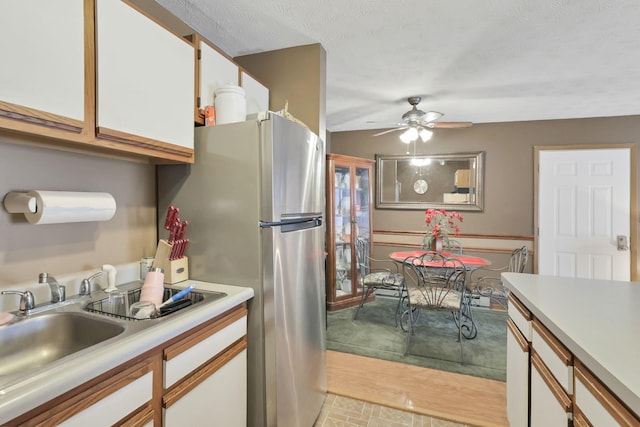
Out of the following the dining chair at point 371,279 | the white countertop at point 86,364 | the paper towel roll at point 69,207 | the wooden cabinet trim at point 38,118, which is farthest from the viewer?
the dining chair at point 371,279

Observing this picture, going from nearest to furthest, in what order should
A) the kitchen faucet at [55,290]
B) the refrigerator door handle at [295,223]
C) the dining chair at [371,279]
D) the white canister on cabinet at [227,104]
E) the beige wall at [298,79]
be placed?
the kitchen faucet at [55,290], the refrigerator door handle at [295,223], the white canister on cabinet at [227,104], the beige wall at [298,79], the dining chair at [371,279]

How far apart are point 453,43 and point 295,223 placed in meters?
1.67

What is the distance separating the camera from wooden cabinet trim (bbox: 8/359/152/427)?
27.3 inches

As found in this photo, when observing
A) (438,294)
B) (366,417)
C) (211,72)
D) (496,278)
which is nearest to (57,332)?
(211,72)

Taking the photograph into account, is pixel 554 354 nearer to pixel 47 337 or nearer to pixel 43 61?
pixel 47 337

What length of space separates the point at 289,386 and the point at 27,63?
1.60 m

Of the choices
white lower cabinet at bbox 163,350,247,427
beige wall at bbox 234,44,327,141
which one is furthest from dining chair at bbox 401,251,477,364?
white lower cabinet at bbox 163,350,247,427

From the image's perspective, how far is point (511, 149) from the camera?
12.9 ft

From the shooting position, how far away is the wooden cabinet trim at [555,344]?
988 mm

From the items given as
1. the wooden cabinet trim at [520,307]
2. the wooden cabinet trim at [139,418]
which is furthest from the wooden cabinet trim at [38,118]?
the wooden cabinet trim at [520,307]

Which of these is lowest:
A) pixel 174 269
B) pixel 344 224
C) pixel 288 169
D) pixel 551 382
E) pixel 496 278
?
pixel 496 278

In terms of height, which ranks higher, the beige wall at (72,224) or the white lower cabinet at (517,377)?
the beige wall at (72,224)

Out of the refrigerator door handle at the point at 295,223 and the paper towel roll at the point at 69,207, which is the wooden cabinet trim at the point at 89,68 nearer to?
the paper towel roll at the point at 69,207

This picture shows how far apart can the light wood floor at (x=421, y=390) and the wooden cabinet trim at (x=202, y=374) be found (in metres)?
1.04
